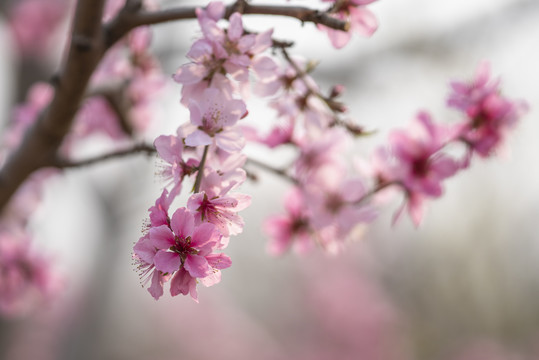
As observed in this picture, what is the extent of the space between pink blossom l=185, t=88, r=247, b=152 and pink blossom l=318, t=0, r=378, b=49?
0.60 ft

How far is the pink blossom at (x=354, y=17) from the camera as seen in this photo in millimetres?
680

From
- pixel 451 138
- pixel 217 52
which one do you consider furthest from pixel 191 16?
pixel 451 138

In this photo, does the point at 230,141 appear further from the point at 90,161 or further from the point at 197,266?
the point at 90,161

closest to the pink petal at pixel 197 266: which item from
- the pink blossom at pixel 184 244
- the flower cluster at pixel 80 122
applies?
the pink blossom at pixel 184 244

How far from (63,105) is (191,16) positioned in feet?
1.08

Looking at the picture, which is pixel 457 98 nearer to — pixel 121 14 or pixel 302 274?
pixel 121 14

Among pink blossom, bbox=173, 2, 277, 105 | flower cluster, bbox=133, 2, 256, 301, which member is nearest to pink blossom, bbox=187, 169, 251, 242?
flower cluster, bbox=133, 2, 256, 301

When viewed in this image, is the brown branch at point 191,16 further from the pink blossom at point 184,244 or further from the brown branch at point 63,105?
the pink blossom at point 184,244

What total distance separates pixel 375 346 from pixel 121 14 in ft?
17.3

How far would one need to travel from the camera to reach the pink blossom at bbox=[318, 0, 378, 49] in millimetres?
680

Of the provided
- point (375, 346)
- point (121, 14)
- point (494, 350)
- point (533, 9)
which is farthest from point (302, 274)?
point (121, 14)

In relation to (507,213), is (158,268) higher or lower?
higher

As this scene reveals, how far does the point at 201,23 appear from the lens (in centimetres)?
63

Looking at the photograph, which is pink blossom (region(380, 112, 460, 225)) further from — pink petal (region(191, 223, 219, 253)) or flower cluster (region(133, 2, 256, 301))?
pink petal (region(191, 223, 219, 253))
